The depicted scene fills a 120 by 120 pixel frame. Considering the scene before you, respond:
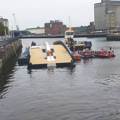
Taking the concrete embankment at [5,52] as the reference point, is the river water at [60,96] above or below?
below

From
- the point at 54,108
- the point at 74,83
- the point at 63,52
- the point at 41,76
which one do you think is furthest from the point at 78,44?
the point at 54,108

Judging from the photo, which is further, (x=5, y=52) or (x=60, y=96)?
(x=5, y=52)

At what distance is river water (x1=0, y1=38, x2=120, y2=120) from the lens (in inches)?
1184

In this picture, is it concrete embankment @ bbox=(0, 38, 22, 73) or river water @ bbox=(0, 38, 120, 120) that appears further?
concrete embankment @ bbox=(0, 38, 22, 73)

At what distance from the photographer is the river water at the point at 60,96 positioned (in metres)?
30.1

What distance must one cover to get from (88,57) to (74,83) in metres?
35.5

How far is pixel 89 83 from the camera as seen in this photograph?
4456cm

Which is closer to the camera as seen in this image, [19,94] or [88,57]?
[19,94]

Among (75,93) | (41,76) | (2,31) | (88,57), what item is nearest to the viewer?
(75,93)

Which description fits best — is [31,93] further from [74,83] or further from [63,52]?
[63,52]

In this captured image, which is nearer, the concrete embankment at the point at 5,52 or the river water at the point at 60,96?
the river water at the point at 60,96

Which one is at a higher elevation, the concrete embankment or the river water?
the concrete embankment

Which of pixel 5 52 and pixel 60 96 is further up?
pixel 5 52

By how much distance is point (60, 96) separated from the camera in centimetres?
3691
